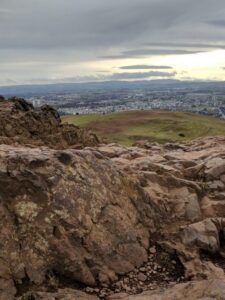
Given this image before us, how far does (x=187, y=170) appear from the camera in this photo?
25.3m

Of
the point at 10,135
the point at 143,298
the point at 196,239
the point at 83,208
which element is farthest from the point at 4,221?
the point at 10,135

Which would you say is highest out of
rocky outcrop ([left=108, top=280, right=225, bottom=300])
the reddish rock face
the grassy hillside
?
the reddish rock face

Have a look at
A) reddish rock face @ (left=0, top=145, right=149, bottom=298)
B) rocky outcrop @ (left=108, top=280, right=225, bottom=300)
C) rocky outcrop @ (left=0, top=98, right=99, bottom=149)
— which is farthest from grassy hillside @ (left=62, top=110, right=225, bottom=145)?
rocky outcrop @ (left=108, top=280, right=225, bottom=300)

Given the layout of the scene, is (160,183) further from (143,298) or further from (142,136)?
(142,136)

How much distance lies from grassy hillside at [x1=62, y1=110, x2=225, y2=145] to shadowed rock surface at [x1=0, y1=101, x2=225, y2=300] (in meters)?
78.4

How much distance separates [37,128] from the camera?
125 feet

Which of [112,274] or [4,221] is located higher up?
[4,221]

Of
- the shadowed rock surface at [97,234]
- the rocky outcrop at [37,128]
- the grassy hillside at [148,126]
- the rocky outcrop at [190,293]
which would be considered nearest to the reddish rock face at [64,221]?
the shadowed rock surface at [97,234]

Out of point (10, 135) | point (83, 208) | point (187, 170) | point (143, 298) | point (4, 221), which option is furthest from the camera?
point (10, 135)

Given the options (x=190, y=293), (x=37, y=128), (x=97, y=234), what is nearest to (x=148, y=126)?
(x=37, y=128)

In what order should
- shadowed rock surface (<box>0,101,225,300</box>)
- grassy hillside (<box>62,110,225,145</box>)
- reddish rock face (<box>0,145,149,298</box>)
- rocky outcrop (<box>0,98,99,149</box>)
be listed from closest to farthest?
→ 1. shadowed rock surface (<box>0,101,225,300</box>)
2. reddish rock face (<box>0,145,149,298</box>)
3. rocky outcrop (<box>0,98,99,149</box>)
4. grassy hillside (<box>62,110,225,145</box>)

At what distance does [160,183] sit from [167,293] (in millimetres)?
8273

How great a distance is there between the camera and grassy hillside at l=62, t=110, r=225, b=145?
109062mm

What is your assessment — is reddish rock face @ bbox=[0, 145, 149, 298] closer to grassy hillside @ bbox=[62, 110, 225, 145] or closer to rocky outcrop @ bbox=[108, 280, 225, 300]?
rocky outcrop @ bbox=[108, 280, 225, 300]
